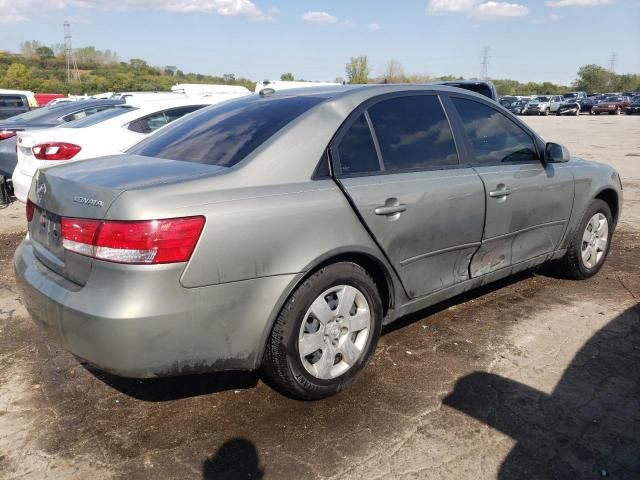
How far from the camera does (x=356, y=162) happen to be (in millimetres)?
2975

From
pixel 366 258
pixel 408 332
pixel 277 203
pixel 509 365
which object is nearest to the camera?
pixel 277 203

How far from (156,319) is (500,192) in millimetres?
2418

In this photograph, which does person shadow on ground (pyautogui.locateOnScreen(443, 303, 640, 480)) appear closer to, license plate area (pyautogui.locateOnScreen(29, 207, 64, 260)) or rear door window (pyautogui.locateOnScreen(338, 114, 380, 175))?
rear door window (pyautogui.locateOnScreen(338, 114, 380, 175))

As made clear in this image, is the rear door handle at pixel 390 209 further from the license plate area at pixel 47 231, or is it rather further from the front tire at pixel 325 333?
the license plate area at pixel 47 231

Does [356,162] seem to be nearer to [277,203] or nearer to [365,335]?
[277,203]

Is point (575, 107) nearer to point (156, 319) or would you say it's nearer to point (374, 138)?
point (374, 138)

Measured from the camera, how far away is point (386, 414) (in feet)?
9.27

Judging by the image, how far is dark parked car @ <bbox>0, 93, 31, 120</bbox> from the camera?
56.7ft

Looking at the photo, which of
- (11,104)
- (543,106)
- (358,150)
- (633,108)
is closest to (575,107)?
(543,106)

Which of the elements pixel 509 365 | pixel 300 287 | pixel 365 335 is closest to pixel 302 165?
pixel 300 287

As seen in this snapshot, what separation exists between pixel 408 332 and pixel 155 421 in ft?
5.92

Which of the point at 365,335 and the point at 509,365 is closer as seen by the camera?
the point at 365,335

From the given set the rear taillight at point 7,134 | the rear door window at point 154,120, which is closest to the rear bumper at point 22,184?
the rear door window at point 154,120

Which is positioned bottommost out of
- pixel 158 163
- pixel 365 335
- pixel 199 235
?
pixel 365 335
